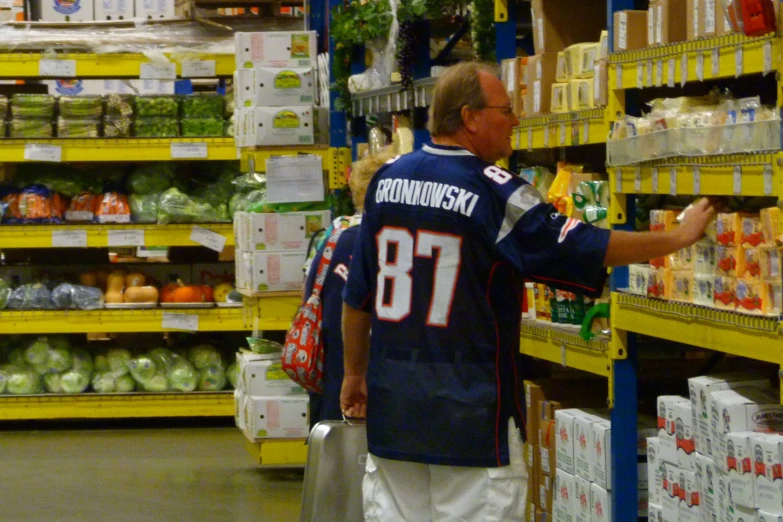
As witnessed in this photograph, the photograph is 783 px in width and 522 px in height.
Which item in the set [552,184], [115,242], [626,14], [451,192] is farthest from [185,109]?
[451,192]

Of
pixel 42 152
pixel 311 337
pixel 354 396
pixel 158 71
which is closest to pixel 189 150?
pixel 158 71

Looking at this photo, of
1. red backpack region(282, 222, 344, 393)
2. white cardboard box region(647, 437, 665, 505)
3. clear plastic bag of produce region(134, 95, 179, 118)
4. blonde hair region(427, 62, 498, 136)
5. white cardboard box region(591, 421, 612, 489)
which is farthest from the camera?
clear plastic bag of produce region(134, 95, 179, 118)

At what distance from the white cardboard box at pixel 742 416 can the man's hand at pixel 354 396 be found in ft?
3.10

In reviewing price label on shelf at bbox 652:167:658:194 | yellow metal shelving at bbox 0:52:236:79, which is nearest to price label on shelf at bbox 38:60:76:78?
yellow metal shelving at bbox 0:52:236:79

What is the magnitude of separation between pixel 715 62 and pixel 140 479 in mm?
4506

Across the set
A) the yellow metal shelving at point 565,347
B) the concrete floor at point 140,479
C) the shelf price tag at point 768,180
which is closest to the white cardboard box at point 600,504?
the yellow metal shelving at point 565,347

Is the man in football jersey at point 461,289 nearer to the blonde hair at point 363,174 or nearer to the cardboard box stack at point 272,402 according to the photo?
the blonde hair at point 363,174

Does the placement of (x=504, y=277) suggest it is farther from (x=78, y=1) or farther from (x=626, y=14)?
(x=78, y=1)

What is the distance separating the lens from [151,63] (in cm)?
826

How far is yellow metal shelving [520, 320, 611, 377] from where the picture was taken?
155 inches

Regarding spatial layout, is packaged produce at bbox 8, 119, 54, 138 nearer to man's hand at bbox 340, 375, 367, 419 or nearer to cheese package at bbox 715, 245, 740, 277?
man's hand at bbox 340, 375, 367, 419

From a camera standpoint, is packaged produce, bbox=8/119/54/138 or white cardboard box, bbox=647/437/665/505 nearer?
white cardboard box, bbox=647/437/665/505

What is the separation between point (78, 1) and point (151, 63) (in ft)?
3.47

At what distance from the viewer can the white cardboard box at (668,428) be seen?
3.45 meters
